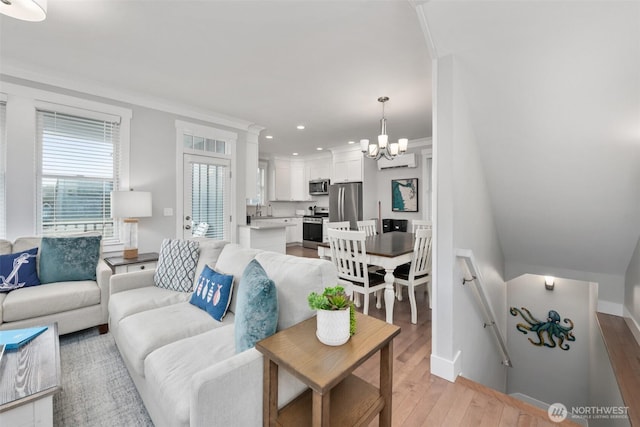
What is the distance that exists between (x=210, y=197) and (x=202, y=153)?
2.27 ft

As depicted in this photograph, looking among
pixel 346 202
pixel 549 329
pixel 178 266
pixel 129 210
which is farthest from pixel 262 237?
pixel 549 329

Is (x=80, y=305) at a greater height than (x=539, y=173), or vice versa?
(x=539, y=173)

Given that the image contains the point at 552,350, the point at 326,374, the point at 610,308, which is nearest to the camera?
the point at 326,374

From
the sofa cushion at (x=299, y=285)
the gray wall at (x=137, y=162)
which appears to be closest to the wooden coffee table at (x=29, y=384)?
the sofa cushion at (x=299, y=285)

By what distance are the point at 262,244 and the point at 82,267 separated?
2317 mm

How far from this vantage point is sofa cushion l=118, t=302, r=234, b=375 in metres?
1.48

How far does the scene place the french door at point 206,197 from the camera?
390 centimetres

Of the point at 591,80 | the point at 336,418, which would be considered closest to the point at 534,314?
the point at 591,80

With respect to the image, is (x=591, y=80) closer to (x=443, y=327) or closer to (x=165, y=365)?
(x=443, y=327)

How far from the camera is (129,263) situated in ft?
9.34

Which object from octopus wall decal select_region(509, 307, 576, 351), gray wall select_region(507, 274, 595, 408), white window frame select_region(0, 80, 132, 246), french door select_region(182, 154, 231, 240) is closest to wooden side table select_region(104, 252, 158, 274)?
white window frame select_region(0, 80, 132, 246)

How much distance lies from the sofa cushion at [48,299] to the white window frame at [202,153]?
1414 mm

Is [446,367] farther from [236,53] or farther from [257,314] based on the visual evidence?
[236,53]

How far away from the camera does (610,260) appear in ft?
9.22
